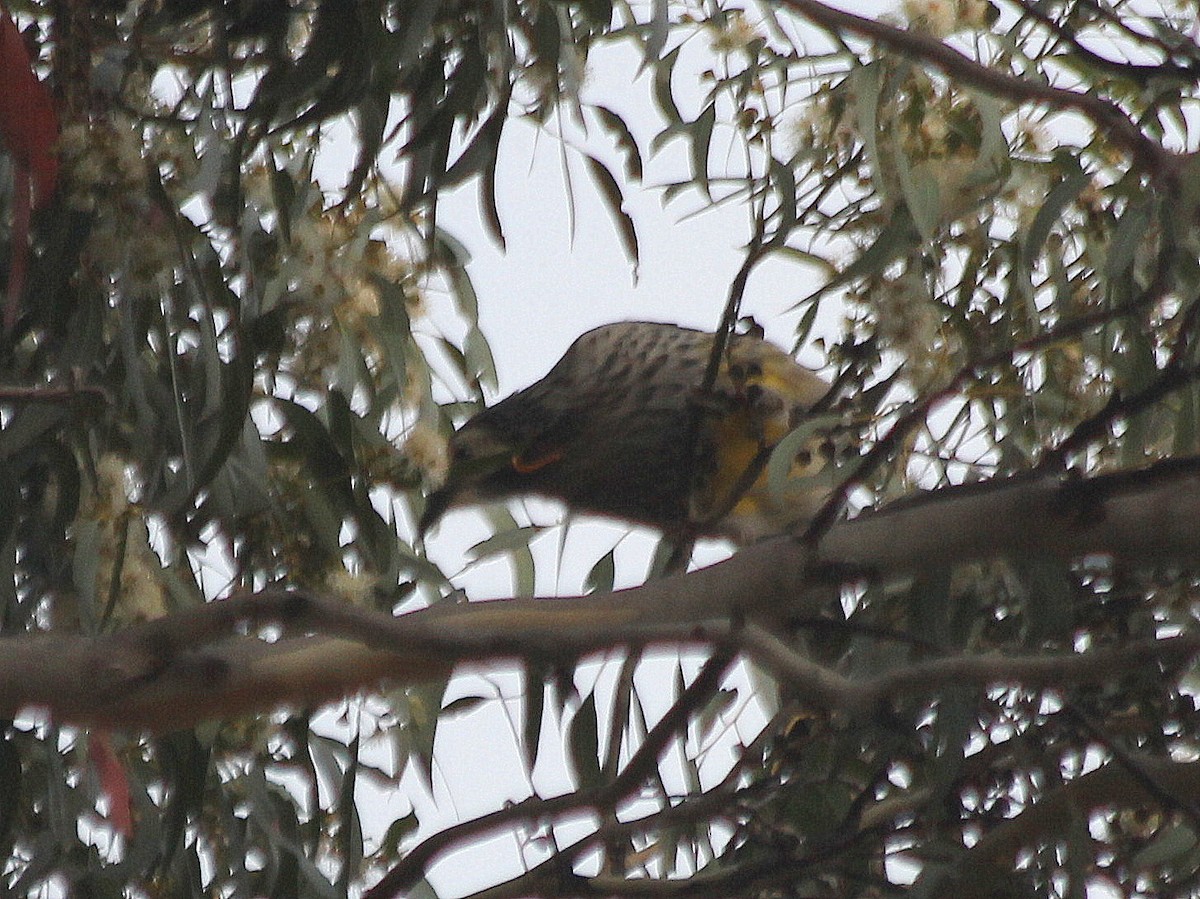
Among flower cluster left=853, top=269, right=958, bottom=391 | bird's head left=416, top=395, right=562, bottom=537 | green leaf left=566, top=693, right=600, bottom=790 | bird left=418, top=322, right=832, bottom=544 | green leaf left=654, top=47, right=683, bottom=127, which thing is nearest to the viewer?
flower cluster left=853, top=269, right=958, bottom=391

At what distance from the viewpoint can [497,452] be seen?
6.82 feet

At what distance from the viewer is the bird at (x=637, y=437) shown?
2.25m

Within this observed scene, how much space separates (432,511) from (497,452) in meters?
0.11

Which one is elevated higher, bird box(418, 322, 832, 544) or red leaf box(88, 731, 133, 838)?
bird box(418, 322, 832, 544)

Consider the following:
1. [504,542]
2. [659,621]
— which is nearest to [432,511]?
[504,542]

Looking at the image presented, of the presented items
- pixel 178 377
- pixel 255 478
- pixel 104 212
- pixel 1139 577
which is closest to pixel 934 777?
pixel 1139 577

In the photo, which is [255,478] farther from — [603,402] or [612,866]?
[603,402]

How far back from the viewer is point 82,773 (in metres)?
1.78

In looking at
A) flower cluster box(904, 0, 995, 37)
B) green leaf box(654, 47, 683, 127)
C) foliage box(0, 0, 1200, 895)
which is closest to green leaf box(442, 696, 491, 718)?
foliage box(0, 0, 1200, 895)

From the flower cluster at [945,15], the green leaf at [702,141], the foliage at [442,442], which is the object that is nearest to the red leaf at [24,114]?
the foliage at [442,442]

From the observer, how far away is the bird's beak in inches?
79.3

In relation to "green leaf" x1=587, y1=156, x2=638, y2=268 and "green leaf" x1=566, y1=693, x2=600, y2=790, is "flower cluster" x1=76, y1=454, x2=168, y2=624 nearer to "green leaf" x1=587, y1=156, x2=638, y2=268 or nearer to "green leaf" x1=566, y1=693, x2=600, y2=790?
"green leaf" x1=566, y1=693, x2=600, y2=790

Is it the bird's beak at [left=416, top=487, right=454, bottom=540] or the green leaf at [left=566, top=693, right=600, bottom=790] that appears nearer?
the green leaf at [left=566, top=693, right=600, bottom=790]

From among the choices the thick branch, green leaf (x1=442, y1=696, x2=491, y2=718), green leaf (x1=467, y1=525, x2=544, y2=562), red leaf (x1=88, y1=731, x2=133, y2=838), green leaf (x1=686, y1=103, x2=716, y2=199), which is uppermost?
green leaf (x1=686, y1=103, x2=716, y2=199)
